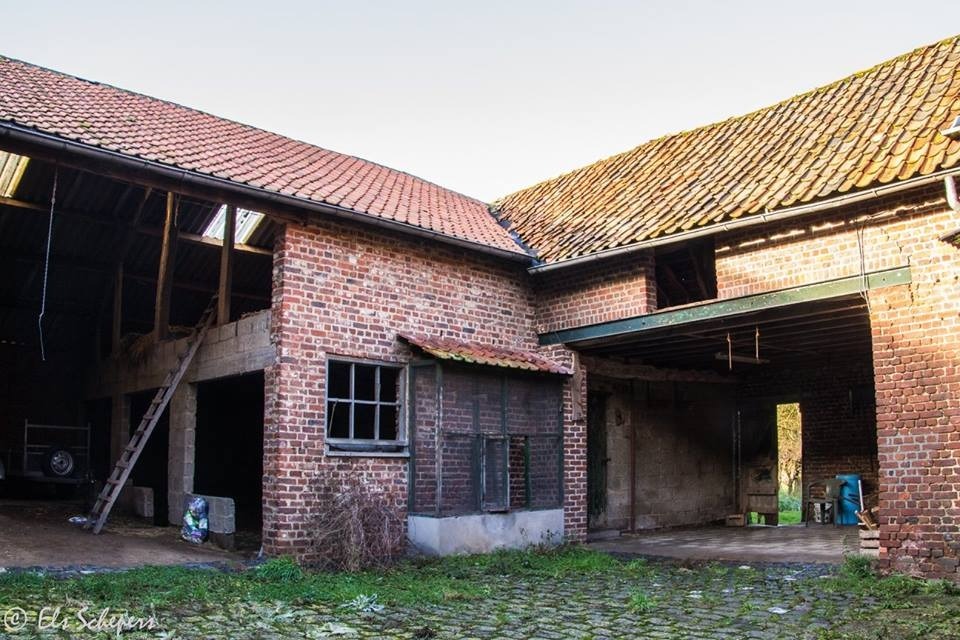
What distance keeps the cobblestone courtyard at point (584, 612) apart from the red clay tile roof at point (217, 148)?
4846 millimetres

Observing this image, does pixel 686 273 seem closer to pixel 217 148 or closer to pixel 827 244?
pixel 827 244

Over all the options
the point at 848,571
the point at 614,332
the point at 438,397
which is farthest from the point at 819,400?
the point at 438,397

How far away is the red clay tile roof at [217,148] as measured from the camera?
32.3 feet

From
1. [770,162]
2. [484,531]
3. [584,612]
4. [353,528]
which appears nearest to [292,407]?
[353,528]

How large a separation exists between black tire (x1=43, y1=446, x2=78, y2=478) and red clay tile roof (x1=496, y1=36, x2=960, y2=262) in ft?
30.1

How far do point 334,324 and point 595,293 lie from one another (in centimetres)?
386

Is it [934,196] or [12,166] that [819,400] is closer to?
[934,196]

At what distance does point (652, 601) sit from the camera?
26.1 ft

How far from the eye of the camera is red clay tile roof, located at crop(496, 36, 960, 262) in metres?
9.88

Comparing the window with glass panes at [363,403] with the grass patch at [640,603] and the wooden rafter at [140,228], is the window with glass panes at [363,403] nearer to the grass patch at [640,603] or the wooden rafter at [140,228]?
the wooden rafter at [140,228]

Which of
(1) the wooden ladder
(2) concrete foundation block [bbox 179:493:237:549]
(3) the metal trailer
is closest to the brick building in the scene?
(3) the metal trailer

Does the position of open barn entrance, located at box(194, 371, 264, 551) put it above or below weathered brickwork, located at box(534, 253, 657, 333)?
below

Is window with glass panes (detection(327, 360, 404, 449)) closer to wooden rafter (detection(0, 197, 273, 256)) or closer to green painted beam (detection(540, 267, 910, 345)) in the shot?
green painted beam (detection(540, 267, 910, 345))

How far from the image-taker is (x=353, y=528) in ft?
33.0
